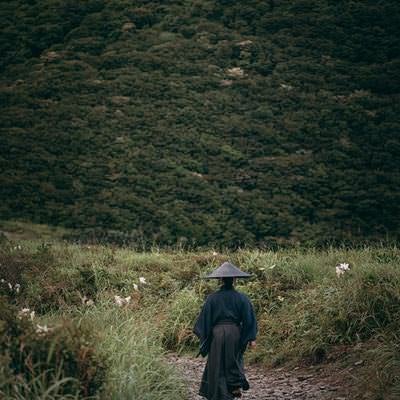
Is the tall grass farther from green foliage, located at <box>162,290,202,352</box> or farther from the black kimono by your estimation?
green foliage, located at <box>162,290,202,352</box>

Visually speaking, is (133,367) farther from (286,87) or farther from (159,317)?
(286,87)

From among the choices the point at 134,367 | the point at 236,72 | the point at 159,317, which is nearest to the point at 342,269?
the point at 159,317

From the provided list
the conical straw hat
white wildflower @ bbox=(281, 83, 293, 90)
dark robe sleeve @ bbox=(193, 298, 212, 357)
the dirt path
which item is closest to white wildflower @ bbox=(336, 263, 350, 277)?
the dirt path

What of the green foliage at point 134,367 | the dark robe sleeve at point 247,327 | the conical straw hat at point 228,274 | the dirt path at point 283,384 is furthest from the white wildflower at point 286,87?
the dark robe sleeve at point 247,327

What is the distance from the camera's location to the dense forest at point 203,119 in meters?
22.6

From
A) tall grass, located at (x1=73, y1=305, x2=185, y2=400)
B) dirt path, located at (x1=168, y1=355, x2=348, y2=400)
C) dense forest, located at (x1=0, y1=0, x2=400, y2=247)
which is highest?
tall grass, located at (x1=73, y1=305, x2=185, y2=400)

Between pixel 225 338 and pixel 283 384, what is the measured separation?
6.15 ft

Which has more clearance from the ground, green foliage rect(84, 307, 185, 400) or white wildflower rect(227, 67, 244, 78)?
green foliage rect(84, 307, 185, 400)

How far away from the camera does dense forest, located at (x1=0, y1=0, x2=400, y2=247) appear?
74.2 feet

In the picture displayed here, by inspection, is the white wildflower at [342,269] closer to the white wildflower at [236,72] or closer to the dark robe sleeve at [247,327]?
the dark robe sleeve at [247,327]

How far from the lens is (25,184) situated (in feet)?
78.7

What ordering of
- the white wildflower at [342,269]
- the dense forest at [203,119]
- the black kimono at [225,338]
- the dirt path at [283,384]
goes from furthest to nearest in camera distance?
→ the dense forest at [203,119], the white wildflower at [342,269], the dirt path at [283,384], the black kimono at [225,338]

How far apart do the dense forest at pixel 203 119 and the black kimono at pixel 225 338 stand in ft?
36.0

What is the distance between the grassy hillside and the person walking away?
18.1 inches
